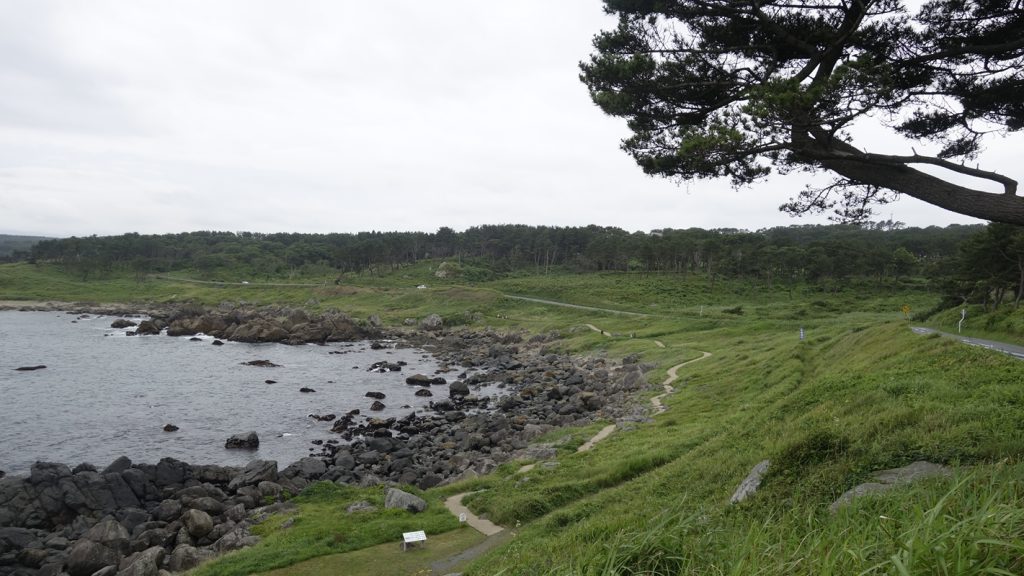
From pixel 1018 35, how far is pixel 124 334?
348 ft

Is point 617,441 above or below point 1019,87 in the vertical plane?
below

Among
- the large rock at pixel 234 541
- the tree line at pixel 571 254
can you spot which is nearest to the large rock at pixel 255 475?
the large rock at pixel 234 541

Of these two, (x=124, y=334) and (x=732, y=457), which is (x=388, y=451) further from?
(x=124, y=334)

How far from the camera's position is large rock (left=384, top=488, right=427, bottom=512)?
20672mm

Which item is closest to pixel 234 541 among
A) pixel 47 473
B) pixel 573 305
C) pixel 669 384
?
pixel 47 473

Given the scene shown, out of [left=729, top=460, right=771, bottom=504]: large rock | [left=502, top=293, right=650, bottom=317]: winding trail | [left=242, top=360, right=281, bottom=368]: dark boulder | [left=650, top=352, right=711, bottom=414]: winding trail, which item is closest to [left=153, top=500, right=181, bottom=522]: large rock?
[left=729, top=460, right=771, bottom=504]: large rock

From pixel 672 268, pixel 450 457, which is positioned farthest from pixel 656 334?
pixel 672 268

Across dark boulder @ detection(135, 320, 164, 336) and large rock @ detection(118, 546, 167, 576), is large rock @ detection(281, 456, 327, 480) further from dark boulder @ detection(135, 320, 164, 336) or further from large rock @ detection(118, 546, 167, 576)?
dark boulder @ detection(135, 320, 164, 336)

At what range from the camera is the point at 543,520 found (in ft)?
55.2

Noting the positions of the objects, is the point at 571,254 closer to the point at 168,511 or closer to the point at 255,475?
the point at 255,475

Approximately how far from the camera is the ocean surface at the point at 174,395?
3481 cm

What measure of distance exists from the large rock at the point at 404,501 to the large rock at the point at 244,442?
56.9ft

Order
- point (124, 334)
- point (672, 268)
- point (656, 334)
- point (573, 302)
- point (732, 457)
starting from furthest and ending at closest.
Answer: point (672, 268), point (573, 302), point (124, 334), point (656, 334), point (732, 457)

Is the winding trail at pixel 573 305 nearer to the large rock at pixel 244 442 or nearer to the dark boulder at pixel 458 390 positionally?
the dark boulder at pixel 458 390
